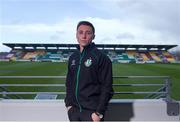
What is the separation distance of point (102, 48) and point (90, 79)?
56.3 meters

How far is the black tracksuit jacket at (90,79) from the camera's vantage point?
338 cm

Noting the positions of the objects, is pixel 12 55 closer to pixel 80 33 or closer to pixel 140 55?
pixel 140 55

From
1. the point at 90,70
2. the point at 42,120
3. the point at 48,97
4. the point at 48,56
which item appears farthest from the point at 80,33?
the point at 48,56

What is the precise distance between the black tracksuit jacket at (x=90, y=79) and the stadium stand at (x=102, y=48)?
183 feet

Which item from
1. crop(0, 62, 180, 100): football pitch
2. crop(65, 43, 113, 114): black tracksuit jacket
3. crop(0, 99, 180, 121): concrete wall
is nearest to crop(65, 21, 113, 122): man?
crop(65, 43, 113, 114): black tracksuit jacket

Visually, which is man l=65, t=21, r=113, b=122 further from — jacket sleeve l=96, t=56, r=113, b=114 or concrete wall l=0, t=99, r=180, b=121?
concrete wall l=0, t=99, r=180, b=121

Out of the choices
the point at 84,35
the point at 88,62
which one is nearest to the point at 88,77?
the point at 88,62

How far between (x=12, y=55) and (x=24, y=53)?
7.10 feet

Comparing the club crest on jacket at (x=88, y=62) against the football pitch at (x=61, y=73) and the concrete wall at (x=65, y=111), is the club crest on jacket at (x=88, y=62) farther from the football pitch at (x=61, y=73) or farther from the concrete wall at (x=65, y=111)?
the football pitch at (x=61, y=73)

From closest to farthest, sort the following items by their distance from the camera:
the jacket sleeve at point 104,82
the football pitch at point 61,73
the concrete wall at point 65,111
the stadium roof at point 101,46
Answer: the jacket sleeve at point 104,82
the concrete wall at point 65,111
the football pitch at point 61,73
the stadium roof at point 101,46

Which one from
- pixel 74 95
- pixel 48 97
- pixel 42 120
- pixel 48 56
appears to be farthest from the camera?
pixel 48 56

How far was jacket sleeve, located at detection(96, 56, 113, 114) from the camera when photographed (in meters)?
3.31

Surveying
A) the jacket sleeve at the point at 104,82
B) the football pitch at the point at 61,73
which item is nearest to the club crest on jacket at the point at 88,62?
the jacket sleeve at the point at 104,82

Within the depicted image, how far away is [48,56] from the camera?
6081 centimetres
